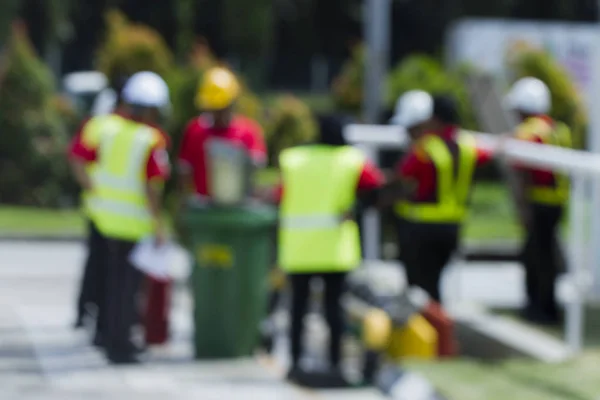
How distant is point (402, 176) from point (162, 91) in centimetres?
149

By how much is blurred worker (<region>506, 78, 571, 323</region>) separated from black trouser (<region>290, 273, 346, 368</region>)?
1988 millimetres

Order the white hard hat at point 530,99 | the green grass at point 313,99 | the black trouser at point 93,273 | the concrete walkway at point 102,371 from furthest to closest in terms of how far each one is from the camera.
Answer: the green grass at point 313,99 < the white hard hat at point 530,99 < the black trouser at point 93,273 < the concrete walkway at point 102,371

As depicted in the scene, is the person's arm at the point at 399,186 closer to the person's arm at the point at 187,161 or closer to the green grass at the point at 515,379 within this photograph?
the green grass at the point at 515,379

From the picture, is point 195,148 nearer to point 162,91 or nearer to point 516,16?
point 162,91

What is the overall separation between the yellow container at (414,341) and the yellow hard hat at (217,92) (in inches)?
71.9

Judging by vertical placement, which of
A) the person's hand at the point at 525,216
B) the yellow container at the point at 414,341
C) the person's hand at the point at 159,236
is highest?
the person's hand at the point at 159,236

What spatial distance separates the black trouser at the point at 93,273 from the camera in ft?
37.6

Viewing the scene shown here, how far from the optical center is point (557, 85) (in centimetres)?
2794

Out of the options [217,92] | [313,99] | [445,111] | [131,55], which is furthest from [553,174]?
[313,99]

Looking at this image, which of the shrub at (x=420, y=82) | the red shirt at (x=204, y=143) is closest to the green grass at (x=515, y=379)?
the red shirt at (x=204, y=143)

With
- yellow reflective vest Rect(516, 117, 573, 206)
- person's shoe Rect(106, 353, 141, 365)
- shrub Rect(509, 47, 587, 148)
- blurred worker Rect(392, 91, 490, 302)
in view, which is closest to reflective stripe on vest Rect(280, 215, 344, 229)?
blurred worker Rect(392, 91, 490, 302)

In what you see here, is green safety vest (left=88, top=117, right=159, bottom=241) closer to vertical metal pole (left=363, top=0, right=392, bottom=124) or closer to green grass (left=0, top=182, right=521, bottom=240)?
vertical metal pole (left=363, top=0, right=392, bottom=124)

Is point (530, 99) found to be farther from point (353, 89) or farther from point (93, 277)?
point (353, 89)

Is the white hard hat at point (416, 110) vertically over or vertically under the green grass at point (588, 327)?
over
